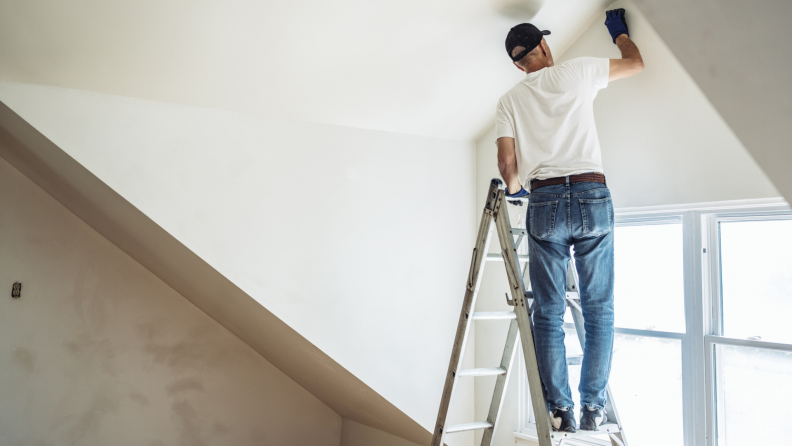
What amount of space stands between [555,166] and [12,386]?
405cm

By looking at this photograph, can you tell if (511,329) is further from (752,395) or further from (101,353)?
(101,353)

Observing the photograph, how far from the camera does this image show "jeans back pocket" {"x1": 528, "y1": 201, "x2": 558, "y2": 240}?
163 cm

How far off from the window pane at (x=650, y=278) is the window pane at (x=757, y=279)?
7.5 inches

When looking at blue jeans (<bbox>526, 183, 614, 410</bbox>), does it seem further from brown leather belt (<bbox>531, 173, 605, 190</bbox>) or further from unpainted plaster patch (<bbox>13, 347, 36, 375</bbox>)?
unpainted plaster patch (<bbox>13, 347, 36, 375</bbox>)

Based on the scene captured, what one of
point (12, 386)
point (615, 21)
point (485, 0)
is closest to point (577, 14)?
point (615, 21)

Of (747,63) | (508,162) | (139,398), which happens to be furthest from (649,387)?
(139,398)

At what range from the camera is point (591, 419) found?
161 centimetres

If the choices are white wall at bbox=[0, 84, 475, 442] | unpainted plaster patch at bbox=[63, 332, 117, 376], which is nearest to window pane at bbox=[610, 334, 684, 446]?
white wall at bbox=[0, 84, 475, 442]

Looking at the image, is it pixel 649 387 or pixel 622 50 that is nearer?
pixel 622 50

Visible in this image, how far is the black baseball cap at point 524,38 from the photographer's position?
202cm

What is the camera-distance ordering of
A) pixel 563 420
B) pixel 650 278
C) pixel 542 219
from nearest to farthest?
pixel 563 420
pixel 542 219
pixel 650 278

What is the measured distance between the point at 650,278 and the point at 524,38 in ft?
4.30

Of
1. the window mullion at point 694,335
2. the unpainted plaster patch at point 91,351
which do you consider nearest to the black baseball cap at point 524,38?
the window mullion at point 694,335

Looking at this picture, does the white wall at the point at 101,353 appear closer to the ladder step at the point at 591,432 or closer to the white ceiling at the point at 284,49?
the white ceiling at the point at 284,49
